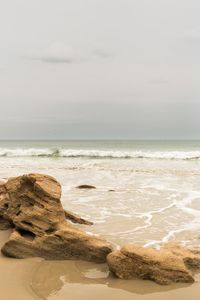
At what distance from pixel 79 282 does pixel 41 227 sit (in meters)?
1.81

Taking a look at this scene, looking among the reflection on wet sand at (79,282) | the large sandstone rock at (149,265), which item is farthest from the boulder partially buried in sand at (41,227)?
the large sandstone rock at (149,265)

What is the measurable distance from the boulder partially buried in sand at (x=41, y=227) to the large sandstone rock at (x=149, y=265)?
80 cm

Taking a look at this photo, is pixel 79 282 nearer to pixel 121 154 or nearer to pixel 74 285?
pixel 74 285

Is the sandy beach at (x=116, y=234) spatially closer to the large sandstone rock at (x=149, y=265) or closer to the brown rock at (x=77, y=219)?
the large sandstone rock at (x=149, y=265)

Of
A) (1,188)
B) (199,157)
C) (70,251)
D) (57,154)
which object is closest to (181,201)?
(1,188)

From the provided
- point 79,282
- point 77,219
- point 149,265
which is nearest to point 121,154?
point 77,219

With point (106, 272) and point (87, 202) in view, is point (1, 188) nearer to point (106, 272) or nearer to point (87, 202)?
point (87, 202)

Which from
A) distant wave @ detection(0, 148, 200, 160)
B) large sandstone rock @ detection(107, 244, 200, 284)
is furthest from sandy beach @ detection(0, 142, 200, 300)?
distant wave @ detection(0, 148, 200, 160)

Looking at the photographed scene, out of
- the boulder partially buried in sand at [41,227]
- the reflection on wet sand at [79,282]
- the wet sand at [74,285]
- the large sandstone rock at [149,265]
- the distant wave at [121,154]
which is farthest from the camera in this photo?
the distant wave at [121,154]

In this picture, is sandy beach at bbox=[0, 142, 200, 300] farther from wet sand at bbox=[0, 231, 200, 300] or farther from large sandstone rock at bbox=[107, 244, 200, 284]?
large sandstone rock at bbox=[107, 244, 200, 284]

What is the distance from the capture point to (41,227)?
658 centimetres

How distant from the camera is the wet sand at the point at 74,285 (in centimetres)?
454

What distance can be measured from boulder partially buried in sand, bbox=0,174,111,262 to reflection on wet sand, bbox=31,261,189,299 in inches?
12.6

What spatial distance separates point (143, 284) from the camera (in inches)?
193
